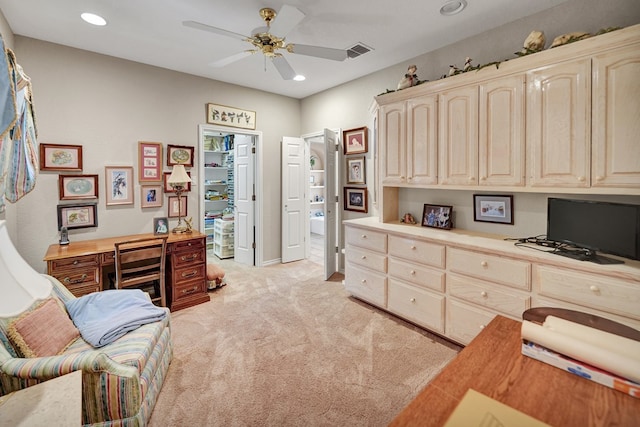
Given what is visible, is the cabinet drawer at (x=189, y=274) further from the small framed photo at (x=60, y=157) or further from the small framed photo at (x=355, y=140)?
the small framed photo at (x=355, y=140)

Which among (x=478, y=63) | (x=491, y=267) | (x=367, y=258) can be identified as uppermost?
(x=478, y=63)

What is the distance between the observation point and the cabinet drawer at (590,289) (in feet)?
5.82

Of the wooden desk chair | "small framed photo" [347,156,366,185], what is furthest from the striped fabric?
"small framed photo" [347,156,366,185]

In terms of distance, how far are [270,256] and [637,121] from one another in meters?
4.39

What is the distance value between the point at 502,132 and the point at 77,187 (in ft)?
13.7

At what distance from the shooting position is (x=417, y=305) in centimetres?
286

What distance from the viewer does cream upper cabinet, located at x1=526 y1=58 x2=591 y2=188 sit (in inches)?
81.7

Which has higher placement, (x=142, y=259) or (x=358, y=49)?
(x=358, y=49)

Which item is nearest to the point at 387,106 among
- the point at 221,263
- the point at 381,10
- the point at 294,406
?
the point at 381,10

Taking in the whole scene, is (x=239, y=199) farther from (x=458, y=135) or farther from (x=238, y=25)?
(x=458, y=135)

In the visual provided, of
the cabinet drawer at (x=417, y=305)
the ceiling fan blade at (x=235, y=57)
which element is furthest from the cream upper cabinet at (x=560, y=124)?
the ceiling fan blade at (x=235, y=57)

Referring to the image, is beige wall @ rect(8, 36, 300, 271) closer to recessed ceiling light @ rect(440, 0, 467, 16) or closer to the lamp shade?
the lamp shade

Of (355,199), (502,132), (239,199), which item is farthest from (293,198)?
(502,132)

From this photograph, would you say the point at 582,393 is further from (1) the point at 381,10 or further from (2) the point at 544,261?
(1) the point at 381,10
